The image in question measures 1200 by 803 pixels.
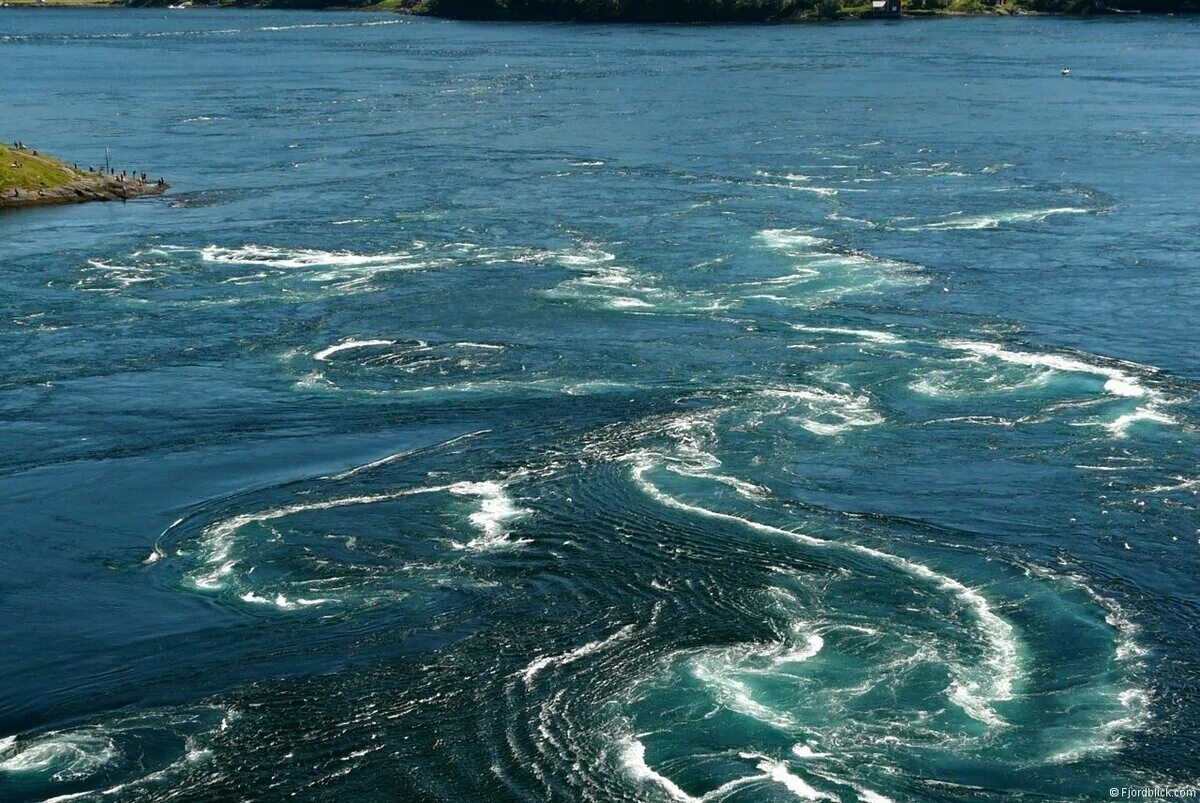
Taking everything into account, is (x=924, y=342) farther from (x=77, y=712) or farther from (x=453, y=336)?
(x=77, y=712)

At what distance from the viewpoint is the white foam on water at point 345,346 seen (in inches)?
2532

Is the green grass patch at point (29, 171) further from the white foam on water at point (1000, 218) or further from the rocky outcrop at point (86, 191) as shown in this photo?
the white foam on water at point (1000, 218)

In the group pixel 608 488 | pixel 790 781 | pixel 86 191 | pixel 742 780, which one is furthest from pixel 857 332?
pixel 86 191

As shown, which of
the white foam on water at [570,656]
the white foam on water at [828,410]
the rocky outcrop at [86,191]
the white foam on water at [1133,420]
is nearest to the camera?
the white foam on water at [570,656]

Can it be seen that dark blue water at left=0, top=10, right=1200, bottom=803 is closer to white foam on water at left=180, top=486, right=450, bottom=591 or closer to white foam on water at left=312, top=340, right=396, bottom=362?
white foam on water at left=180, top=486, right=450, bottom=591

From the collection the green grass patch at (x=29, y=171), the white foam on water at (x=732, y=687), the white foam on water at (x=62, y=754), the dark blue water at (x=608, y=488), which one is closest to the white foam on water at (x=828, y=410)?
the dark blue water at (x=608, y=488)

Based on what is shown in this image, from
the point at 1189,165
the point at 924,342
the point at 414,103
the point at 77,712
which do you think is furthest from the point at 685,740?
the point at 414,103

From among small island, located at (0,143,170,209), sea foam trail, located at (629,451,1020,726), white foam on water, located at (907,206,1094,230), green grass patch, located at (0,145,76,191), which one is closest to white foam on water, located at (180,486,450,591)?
sea foam trail, located at (629,451,1020,726)

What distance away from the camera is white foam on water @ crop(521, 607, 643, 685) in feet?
126

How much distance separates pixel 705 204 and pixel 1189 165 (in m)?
36.1

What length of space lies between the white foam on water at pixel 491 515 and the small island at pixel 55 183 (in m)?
61.1

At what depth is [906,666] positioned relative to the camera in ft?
125

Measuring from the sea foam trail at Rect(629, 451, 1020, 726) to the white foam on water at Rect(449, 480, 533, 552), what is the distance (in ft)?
15.5

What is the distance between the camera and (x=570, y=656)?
39031mm
